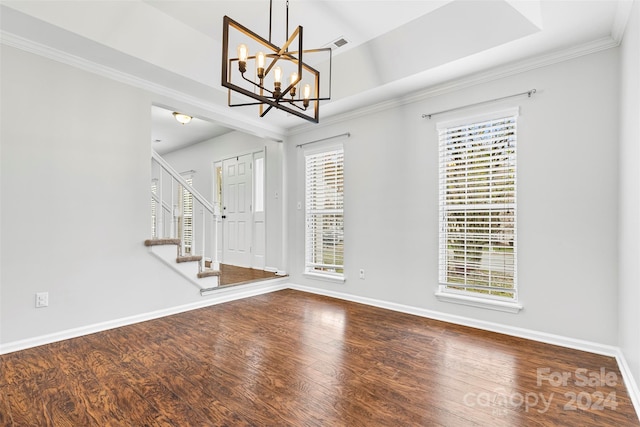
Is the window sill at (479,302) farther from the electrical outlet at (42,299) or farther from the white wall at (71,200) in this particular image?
the electrical outlet at (42,299)

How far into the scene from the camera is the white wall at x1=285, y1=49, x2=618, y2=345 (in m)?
2.56

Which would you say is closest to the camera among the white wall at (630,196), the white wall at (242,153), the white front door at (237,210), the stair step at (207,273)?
the white wall at (630,196)

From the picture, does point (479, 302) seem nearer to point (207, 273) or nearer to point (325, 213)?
point (325, 213)

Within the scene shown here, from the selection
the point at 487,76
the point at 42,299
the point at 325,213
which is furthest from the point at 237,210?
the point at 487,76

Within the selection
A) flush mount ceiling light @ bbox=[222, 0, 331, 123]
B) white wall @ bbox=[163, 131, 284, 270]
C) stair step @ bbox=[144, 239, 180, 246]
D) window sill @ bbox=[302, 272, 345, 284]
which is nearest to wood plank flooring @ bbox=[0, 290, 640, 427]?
stair step @ bbox=[144, 239, 180, 246]

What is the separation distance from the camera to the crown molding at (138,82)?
104 inches

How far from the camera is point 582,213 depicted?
264 centimetres

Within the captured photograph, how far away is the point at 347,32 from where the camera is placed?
308 centimetres

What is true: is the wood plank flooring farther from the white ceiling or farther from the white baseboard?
the white ceiling

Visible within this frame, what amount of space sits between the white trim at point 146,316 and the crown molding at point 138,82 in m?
2.29

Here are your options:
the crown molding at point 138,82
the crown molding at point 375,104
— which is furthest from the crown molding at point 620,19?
the crown molding at point 138,82

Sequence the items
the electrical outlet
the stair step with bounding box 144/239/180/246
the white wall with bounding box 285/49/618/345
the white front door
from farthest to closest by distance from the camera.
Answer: the white front door < the stair step with bounding box 144/239/180/246 < the electrical outlet < the white wall with bounding box 285/49/618/345

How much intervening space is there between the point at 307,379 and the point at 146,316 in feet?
7.15

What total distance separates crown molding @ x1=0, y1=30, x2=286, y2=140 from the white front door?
4.89ft
